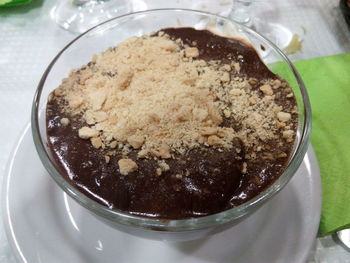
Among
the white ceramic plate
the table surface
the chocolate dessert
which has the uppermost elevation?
the chocolate dessert

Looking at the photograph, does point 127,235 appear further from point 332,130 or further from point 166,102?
point 332,130

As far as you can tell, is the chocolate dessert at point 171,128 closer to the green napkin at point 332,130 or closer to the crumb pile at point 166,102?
the crumb pile at point 166,102

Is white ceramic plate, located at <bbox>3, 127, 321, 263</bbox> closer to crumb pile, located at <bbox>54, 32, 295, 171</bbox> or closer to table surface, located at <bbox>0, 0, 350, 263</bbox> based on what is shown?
crumb pile, located at <bbox>54, 32, 295, 171</bbox>

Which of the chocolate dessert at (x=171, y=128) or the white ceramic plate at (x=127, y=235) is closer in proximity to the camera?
the chocolate dessert at (x=171, y=128)

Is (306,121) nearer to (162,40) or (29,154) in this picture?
(162,40)

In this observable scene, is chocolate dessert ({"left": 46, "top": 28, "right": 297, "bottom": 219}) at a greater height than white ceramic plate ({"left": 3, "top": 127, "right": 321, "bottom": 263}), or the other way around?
chocolate dessert ({"left": 46, "top": 28, "right": 297, "bottom": 219})

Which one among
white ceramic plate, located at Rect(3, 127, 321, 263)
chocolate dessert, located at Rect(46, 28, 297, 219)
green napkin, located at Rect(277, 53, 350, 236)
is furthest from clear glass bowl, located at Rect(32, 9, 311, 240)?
green napkin, located at Rect(277, 53, 350, 236)

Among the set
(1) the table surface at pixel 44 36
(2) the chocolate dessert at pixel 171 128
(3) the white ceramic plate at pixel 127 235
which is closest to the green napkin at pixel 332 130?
(3) the white ceramic plate at pixel 127 235
